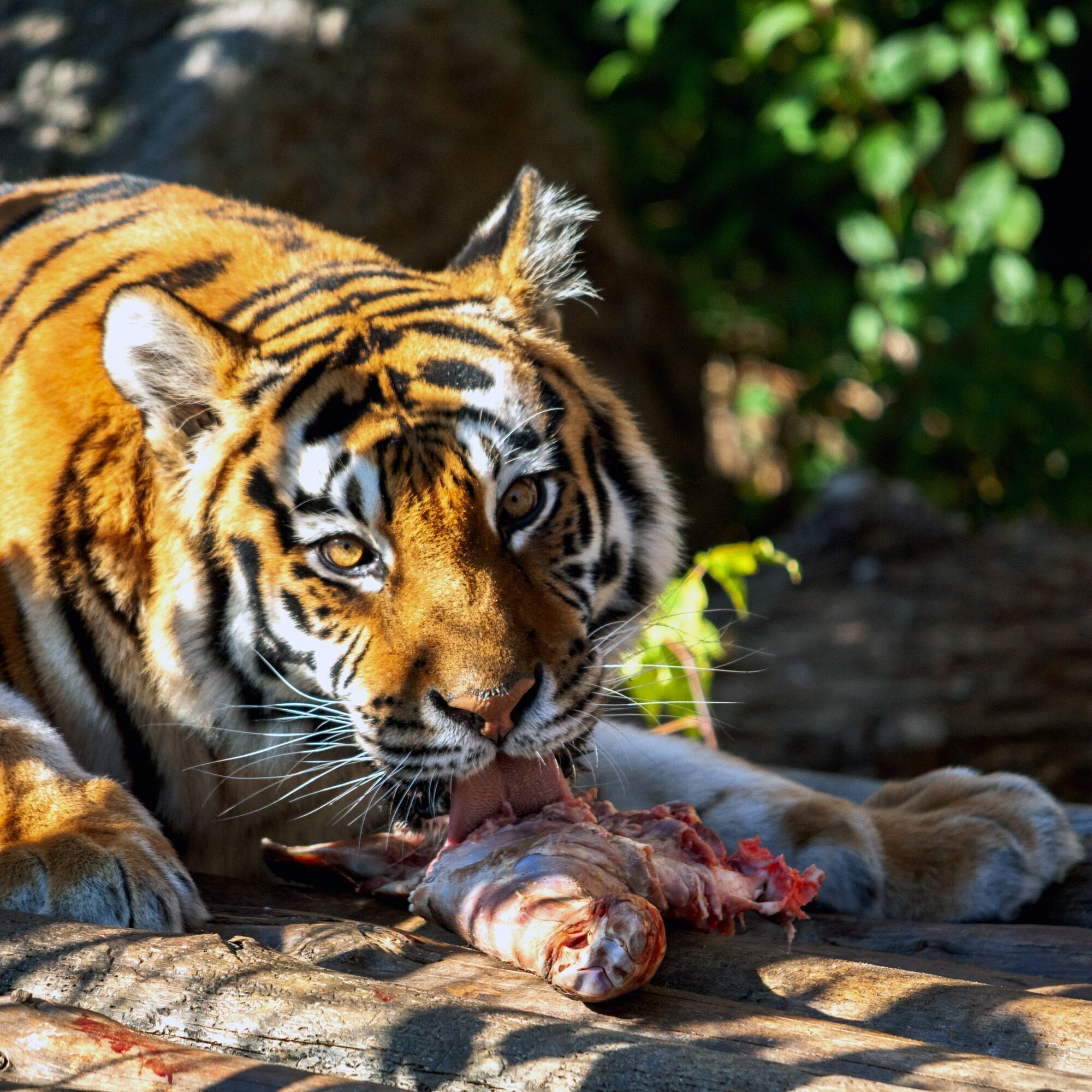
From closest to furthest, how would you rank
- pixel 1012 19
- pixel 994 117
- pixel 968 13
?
pixel 1012 19
pixel 968 13
pixel 994 117

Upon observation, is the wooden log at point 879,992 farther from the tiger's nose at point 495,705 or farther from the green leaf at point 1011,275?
the green leaf at point 1011,275

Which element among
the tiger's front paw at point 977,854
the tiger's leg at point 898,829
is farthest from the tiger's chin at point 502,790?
the tiger's front paw at point 977,854

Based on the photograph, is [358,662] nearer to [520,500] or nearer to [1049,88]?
[520,500]

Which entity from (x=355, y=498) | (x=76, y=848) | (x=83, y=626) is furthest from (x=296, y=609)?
(x=76, y=848)

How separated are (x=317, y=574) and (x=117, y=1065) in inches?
33.2

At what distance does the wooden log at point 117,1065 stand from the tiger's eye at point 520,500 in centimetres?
90

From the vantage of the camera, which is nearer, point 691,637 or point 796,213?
point 691,637

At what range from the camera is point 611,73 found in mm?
5301

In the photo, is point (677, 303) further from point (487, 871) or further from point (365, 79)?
point (487, 871)

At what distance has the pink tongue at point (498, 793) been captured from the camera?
182 centimetres

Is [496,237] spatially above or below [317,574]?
above

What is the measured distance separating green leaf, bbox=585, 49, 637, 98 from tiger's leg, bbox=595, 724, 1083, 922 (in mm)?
3552

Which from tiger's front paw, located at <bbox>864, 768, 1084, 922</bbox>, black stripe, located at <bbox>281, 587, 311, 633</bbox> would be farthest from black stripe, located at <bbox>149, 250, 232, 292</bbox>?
tiger's front paw, located at <bbox>864, 768, 1084, 922</bbox>

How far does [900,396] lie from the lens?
580 centimetres
